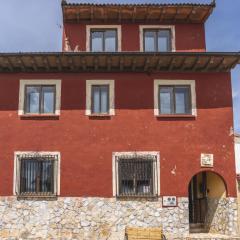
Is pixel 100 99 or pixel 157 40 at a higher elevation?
pixel 157 40

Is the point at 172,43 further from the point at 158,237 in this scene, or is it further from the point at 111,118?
the point at 158,237

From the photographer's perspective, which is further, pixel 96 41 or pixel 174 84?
pixel 96 41

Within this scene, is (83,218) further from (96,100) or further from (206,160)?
(206,160)

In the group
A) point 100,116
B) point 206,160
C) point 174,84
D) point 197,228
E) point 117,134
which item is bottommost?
point 197,228

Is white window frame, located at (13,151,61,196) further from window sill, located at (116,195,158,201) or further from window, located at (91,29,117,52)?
window, located at (91,29,117,52)

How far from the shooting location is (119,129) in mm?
18906

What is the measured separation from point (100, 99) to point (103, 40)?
3071 millimetres

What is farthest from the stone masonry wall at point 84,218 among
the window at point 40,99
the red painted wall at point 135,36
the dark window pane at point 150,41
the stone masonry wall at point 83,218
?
the red painted wall at point 135,36

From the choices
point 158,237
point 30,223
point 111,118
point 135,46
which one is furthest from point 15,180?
point 135,46

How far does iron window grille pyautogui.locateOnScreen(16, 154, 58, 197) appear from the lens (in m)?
18.5

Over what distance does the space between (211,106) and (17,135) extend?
7920mm

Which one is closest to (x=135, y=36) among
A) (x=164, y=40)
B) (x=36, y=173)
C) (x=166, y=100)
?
(x=164, y=40)

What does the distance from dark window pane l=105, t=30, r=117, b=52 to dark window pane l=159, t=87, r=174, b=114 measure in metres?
3.00

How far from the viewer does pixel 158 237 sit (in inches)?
693
